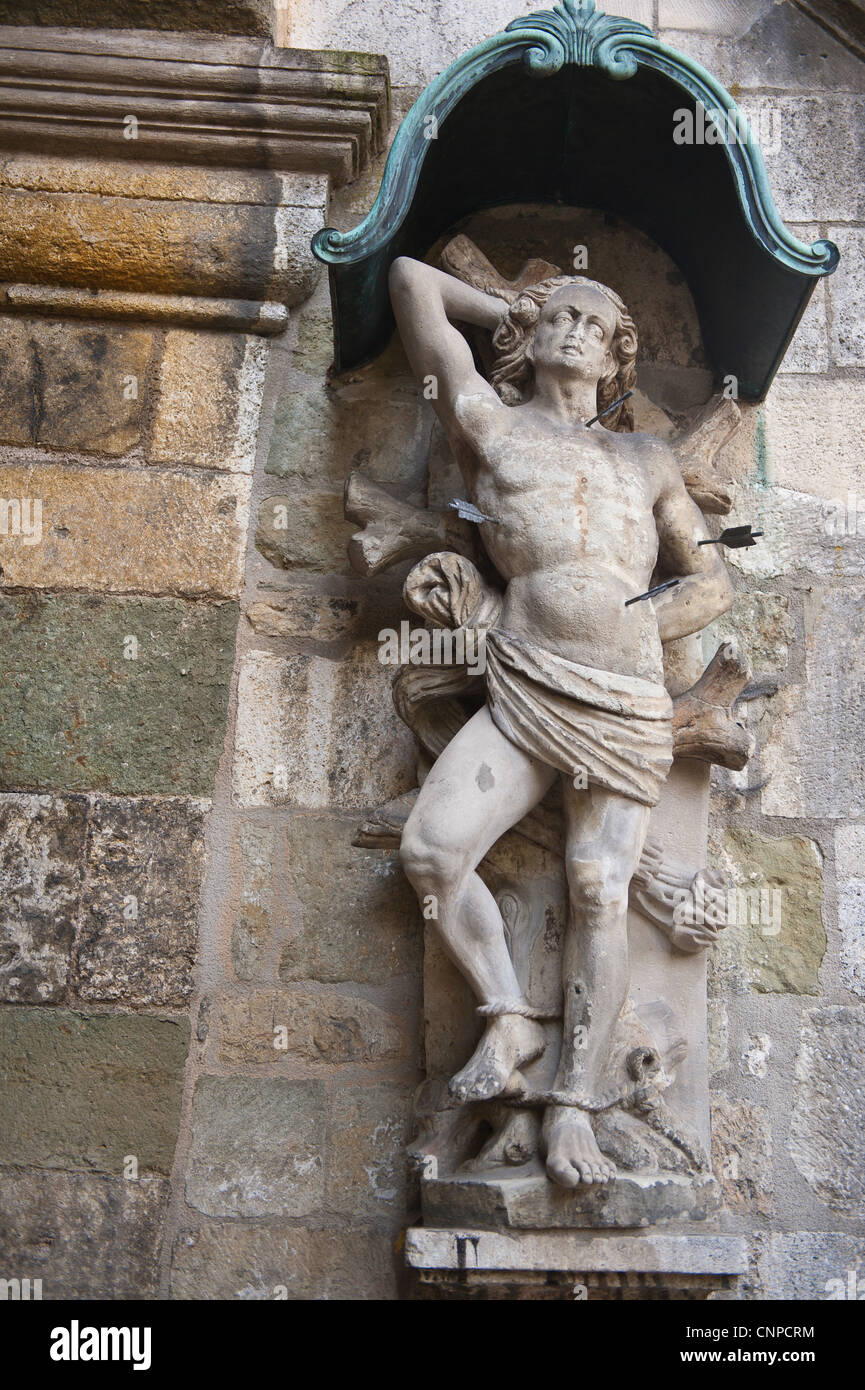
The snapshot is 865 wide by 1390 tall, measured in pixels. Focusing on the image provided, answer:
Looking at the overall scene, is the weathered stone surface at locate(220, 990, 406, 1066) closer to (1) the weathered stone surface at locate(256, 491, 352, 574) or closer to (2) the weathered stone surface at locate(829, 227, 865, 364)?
(1) the weathered stone surface at locate(256, 491, 352, 574)

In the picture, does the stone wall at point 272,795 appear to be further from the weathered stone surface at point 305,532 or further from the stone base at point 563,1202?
the stone base at point 563,1202

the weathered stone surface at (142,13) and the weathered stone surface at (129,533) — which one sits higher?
the weathered stone surface at (142,13)

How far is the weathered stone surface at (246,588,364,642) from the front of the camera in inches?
125

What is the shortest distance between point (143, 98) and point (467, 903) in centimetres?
202

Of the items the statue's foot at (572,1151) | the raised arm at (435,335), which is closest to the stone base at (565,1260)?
the statue's foot at (572,1151)

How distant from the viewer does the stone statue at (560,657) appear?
104 inches

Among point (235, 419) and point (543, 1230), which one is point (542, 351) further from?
point (543, 1230)

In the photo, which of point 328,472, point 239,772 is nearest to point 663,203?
point 328,472

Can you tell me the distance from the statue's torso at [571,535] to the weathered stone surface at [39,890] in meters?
1.01

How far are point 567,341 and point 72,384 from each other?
1.14 meters

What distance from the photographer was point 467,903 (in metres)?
2.67

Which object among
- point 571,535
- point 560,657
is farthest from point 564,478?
point 560,657

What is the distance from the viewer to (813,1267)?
284 centimetres

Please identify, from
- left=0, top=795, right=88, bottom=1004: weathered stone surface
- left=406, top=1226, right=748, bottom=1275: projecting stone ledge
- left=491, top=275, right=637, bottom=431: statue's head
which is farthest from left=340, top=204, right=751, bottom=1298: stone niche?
left=0, top=795, right=88, bottom=1004: weathered stone surface
